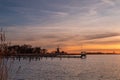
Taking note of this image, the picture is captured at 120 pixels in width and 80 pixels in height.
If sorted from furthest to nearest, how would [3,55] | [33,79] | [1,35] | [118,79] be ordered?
[118,79], [33,79], [3,55], [1,35]

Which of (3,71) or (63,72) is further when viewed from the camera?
(63,72)

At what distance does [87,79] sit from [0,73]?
2936cm

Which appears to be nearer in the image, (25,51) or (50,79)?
(50,79)

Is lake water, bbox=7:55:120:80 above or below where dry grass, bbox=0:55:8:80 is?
below

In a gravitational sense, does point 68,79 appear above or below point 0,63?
below

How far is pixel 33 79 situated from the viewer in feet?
109

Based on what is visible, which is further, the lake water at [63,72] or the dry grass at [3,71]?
the lake water at [63,72]

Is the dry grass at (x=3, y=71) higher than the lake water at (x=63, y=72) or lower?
higher

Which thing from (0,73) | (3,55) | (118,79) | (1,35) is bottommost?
(118,79)

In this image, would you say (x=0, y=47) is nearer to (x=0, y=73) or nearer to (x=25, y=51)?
(x=0, y=73)

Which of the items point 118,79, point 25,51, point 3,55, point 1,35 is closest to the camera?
point 1,35

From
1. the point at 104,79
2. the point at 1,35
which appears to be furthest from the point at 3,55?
the point at 104,79

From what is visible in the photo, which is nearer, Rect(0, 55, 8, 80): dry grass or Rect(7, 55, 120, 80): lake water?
Rect(0, 55, 8, 80): dry grass

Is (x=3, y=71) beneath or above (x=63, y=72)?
above
